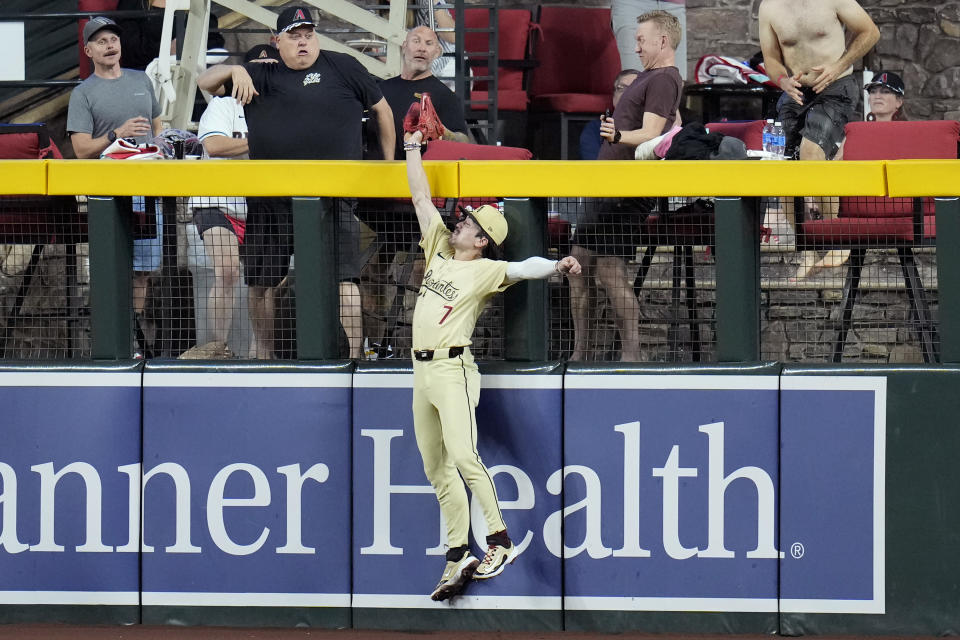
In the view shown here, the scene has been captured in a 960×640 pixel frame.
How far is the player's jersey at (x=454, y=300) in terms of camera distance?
203 inches

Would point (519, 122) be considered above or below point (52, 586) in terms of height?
above

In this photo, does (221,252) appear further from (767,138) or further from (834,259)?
(767,138)

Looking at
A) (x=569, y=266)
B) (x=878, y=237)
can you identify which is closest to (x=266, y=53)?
(x=569, y=266)

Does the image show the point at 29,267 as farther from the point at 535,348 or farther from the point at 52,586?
the point at 535,348

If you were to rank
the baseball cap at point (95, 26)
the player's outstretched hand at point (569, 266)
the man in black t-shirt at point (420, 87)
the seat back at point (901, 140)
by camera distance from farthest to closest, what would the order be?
the baseball cap at point (95, 26) < the man in black t-shirt at point (420, 87) < the seat back at point (901, 140) < the player's outstretched hand at point (569, 266)

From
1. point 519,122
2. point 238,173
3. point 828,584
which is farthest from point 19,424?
point 519,122

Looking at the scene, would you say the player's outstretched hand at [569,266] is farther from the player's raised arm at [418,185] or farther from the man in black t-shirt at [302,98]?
the man in black t-shirt at [302,98]

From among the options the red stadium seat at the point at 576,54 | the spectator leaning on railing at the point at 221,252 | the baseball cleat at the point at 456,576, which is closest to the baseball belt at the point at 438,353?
the baseball cleat at the point at 456,576

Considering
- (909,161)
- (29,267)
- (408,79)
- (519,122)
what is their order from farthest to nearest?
(519,122)
(408,79)
(29,267)
(909,161)

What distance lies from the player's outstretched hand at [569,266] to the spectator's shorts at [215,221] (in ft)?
4.49

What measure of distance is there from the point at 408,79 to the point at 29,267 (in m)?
3.07

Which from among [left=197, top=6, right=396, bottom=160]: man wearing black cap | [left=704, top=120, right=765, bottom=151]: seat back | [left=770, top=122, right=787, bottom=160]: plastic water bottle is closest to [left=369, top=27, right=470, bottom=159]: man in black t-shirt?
[left=197, top=6, right=396, bottom=160]: man wearing black cap

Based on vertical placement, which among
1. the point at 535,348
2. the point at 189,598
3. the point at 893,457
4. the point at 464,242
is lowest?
the point at 189,598

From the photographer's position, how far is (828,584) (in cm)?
519
